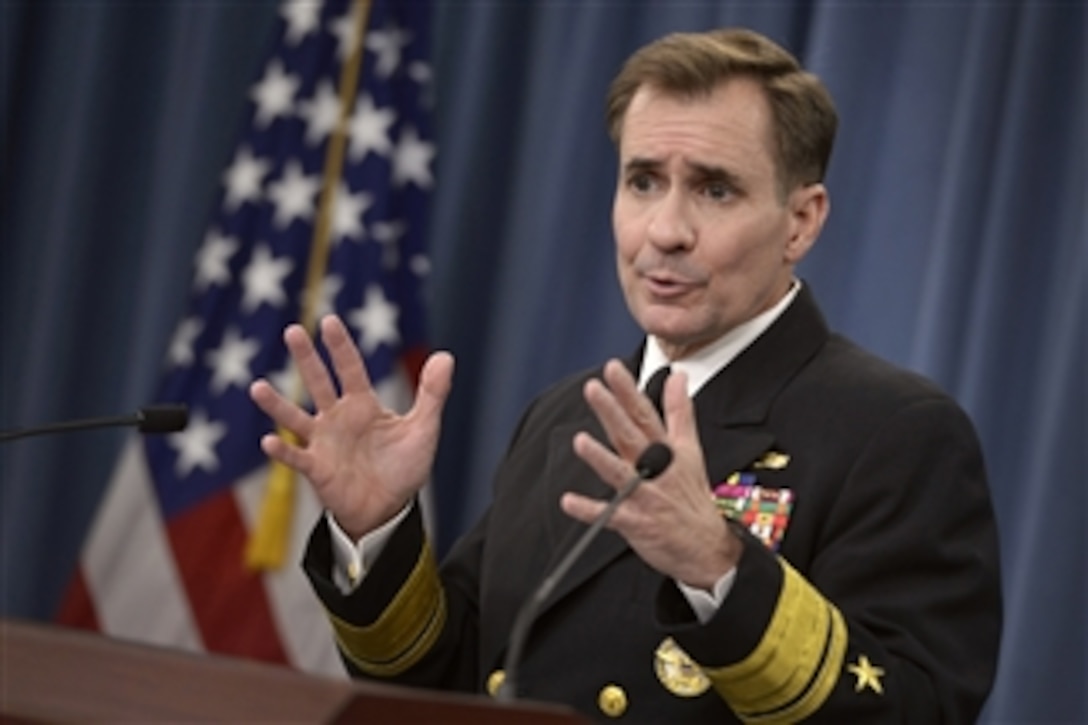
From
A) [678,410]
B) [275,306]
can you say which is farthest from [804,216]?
[275,306]

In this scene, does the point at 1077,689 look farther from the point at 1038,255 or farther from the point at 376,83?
the point at 376,83

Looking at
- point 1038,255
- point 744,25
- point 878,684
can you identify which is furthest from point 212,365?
point 878,684

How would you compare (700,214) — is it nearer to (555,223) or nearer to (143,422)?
(143,422)

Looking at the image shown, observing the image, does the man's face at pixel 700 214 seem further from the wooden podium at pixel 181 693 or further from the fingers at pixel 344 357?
the wooden podium at pixel 181 693

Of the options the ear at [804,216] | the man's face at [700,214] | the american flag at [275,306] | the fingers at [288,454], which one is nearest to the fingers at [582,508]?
the fingers at [288,454]

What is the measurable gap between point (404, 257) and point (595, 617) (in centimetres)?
208

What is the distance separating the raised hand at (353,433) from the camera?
2238 mm

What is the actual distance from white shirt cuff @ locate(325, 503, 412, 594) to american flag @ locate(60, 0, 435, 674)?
6.19 ft

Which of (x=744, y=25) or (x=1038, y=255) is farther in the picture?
(x=744, y=25)

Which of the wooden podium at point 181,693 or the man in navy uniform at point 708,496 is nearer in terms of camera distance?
the wooden podium at point 181,693

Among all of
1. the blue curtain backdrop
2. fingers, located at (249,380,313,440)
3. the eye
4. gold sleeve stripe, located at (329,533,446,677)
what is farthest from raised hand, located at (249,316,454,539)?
the blue curtain backdrop

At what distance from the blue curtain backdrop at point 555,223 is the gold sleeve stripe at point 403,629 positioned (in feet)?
4.87

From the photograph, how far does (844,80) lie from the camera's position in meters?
3.94

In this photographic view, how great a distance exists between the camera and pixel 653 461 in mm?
1902
